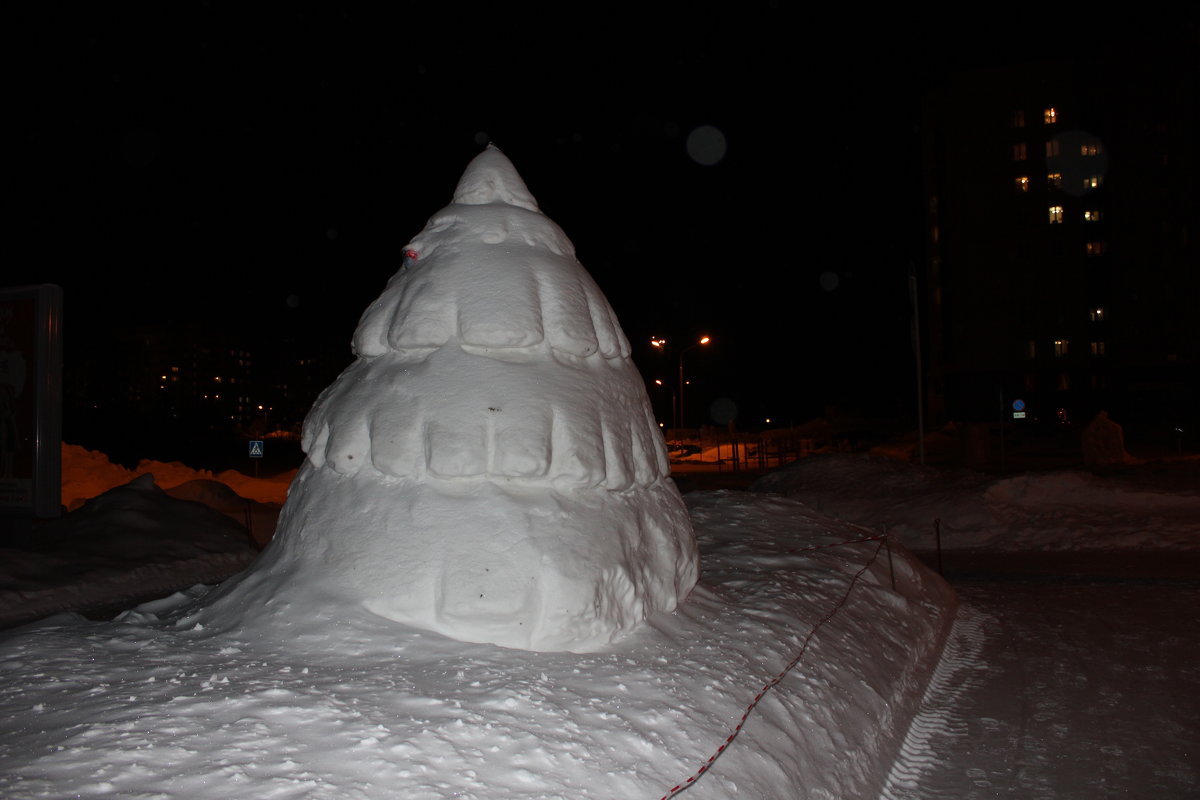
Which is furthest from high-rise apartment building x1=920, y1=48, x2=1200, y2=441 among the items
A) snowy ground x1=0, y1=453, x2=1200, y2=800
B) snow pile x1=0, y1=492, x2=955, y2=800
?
snow pile x1=0, y1=492, x2=955, y2=800

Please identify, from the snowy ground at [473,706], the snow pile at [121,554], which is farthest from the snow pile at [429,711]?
the snow pile at [121,554]

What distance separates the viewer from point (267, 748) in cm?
344

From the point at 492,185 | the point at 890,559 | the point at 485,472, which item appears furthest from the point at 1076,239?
the point at 485,472

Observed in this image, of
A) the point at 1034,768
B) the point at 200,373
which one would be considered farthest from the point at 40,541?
the point at 200,373

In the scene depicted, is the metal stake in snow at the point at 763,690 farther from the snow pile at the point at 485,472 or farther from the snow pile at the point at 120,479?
the snow pile at the point at 120,479

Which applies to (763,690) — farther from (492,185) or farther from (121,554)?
(121,554)

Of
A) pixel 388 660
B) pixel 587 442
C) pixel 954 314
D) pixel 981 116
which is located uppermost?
pixel 981 116

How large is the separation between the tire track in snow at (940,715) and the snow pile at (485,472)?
73.1 inches

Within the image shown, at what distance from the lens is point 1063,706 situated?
638 cm

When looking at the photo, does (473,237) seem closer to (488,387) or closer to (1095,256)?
(488,387)

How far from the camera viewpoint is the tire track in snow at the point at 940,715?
5.04 metres

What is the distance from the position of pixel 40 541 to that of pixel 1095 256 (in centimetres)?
5668

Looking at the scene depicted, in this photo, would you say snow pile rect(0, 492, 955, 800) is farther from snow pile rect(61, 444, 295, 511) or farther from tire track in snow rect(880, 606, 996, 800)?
snow pile rect(61, 444, 295, 511)

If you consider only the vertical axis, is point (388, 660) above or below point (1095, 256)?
below
